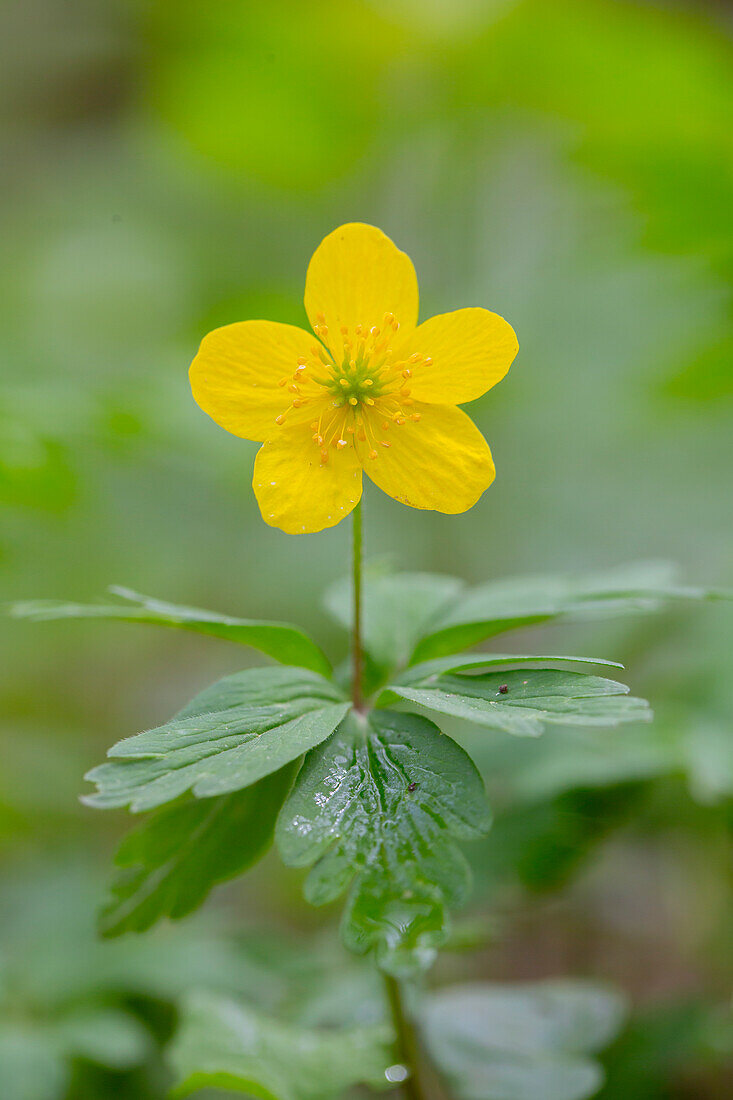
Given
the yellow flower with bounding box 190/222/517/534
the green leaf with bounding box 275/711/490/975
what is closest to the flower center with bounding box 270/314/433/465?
the yellow flower with bounding box 190/222/517/534

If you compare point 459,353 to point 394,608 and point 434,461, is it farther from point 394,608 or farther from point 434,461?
point 394,608

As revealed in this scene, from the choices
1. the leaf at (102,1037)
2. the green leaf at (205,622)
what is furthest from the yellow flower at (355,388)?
the leaf at (102,1037)

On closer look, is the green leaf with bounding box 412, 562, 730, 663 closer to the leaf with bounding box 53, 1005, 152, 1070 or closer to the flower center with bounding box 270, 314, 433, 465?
the flower center with bounding box 270, 314, 433, 465

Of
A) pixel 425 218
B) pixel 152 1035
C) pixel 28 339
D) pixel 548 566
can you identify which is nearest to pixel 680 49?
pixel 425 218

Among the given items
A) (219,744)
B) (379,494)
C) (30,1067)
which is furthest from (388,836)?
(379,494)

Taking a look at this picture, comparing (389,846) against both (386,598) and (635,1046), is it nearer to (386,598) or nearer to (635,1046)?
(386,598)

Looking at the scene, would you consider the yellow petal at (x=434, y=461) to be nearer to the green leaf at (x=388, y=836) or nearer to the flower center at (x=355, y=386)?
the flower center at (x=355, y=386)

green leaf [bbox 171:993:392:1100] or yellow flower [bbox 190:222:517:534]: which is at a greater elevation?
yellow flower [bbox 190:222:517:534]
